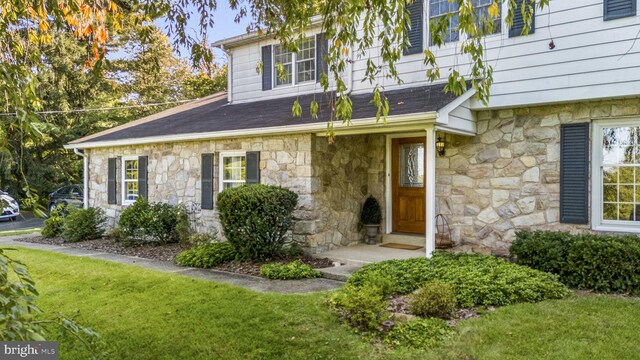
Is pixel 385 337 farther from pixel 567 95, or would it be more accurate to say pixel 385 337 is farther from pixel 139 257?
pixel 139 257

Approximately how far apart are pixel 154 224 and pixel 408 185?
5346 mm

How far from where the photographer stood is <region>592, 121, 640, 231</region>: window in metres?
6.46

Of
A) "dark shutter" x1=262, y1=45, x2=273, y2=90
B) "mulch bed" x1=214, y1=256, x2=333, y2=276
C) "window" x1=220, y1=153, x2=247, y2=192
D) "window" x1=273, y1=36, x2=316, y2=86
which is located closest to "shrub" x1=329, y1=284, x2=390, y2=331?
"mulch bed" x1=214, y1=256, x2=333, y2=276

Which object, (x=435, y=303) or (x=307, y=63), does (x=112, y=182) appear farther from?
(x=435, y=303)

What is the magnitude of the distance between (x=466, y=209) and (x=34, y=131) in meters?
6.94

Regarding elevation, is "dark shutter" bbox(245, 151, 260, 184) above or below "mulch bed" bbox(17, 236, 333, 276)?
above

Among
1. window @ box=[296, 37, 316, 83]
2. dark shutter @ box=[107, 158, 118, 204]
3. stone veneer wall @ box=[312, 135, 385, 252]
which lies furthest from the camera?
dark shutter @ box=[107, 158, 118, 204]

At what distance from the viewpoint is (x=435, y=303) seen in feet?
14.9

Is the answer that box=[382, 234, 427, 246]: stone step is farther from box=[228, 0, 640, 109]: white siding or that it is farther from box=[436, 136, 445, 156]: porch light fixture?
box=[228, 0, 640, 109]: white siding

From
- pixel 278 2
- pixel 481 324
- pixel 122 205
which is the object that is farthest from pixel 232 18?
pixel 122 205

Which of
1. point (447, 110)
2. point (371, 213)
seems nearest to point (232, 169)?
point (371, 213)

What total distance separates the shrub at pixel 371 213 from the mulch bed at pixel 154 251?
5.58 feet

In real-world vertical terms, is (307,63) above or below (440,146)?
above

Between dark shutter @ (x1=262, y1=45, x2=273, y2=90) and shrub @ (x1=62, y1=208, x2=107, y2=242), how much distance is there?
516cm
